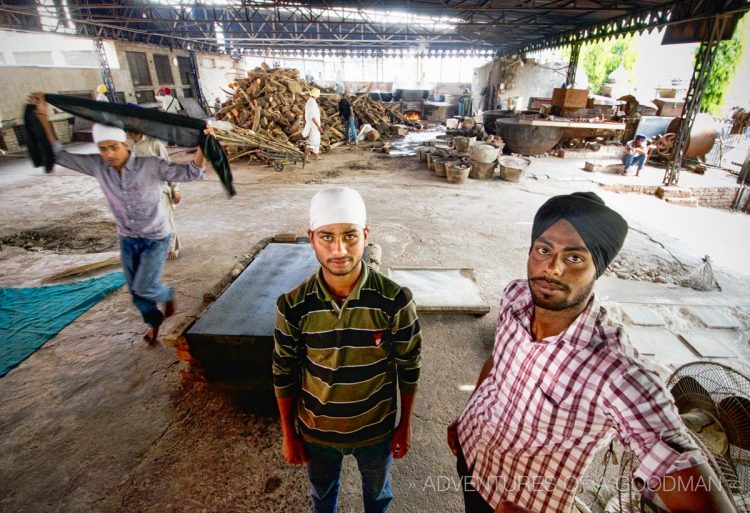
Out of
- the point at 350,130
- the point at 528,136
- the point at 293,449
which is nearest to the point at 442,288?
the point at 293,449

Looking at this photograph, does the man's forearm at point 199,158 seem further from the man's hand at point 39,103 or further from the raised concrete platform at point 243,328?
the man's hand at point 39,103

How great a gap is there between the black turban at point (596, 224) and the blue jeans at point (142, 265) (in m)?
3.37

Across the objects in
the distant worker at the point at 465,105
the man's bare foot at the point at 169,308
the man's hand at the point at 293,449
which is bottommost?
the man's bare foot at the point at 169,308

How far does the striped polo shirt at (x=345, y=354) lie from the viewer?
1494mm

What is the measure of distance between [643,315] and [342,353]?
392cm

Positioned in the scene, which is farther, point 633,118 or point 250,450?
point 633,118

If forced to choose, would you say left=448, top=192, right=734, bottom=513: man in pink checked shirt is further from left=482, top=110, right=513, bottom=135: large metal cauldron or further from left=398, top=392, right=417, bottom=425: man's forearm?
left=482, top=110, right=513, bottom=135: large metal cauldron

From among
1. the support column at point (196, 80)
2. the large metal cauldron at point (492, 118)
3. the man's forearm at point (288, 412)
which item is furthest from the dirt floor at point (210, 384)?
the support column at point (196, 80)

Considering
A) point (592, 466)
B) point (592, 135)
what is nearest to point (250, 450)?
point (592, 466)

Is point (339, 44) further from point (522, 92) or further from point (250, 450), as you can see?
point (250, 450)

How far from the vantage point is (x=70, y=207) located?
24.9ft

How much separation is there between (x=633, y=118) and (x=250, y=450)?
→ 56.6 feet

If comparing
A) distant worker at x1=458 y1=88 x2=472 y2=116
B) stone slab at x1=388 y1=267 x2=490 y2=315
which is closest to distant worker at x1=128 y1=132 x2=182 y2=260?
stone slab at x1=388 y1=267 x2=490 y2=315

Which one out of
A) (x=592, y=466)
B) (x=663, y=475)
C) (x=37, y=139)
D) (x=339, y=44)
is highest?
(x=339, y=44)
